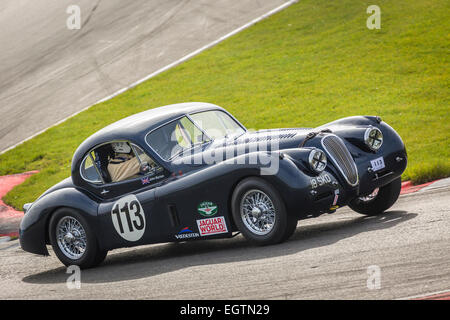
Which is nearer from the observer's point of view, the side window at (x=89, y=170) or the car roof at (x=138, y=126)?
the car roof at (x=138, y=126)

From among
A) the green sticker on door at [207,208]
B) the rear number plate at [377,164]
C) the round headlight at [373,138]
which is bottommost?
the green sticker on door at [207,208]

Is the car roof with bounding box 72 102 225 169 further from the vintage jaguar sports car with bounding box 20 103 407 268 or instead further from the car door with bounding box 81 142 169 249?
the car door with bounding box 81 142 169 249

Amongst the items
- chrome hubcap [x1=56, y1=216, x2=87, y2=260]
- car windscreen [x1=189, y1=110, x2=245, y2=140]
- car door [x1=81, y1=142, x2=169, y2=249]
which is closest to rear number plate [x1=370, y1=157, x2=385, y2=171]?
car windscreen [x1=189, y1=110, x2=245, y2=140]

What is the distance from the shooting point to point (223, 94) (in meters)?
19.2

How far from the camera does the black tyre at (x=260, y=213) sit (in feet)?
23.2

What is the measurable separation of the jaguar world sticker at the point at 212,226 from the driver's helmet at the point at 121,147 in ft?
5.14

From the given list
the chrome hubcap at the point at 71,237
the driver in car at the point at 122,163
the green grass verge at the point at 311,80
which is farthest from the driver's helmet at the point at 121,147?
the green grass verge at the point at 311,80

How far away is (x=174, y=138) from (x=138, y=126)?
1.67 ft

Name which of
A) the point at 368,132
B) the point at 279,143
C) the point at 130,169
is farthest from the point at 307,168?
the point at 130,169

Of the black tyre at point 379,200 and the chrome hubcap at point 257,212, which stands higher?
the chrome hubcap at point 257,212

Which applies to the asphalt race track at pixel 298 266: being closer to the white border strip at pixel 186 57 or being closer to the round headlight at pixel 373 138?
the round headlight at pixel 373 138

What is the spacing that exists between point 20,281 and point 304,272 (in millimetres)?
4140

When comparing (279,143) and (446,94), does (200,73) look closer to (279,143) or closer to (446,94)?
(446,94)

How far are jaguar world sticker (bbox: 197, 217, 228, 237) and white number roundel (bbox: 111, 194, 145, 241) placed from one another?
2.79 ft
